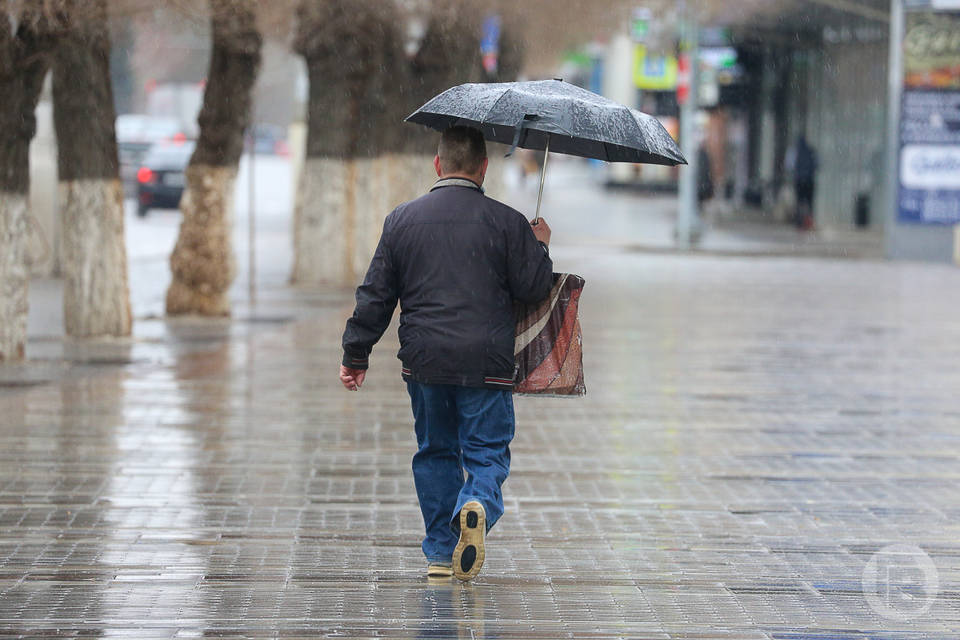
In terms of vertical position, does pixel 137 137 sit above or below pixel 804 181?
above

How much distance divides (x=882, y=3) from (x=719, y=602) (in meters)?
26.0

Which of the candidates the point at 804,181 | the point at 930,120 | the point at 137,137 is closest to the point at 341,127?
the point at 930,120

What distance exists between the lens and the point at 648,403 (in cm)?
1073

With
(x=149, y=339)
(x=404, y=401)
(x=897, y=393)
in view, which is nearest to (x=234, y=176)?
(x=149, y=339)

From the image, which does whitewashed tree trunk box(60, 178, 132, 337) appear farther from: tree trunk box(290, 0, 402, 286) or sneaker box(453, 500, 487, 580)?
sneaker box(453, 500, 487, 580)

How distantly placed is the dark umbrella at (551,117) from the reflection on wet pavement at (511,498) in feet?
4.94

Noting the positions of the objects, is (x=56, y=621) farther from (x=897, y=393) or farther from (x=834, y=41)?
(x=834, y=41)

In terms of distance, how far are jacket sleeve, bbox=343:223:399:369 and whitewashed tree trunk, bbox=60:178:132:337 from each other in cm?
798

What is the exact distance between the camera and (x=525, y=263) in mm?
5613

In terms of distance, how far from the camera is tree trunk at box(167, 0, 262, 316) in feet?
47.9

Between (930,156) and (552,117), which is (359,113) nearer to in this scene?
(930,156)

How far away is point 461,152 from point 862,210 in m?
29.6

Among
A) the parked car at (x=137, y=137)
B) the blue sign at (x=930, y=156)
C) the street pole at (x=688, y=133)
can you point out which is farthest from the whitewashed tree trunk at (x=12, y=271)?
the parked car at (x=137, y=137)

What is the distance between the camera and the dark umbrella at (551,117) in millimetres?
5625
